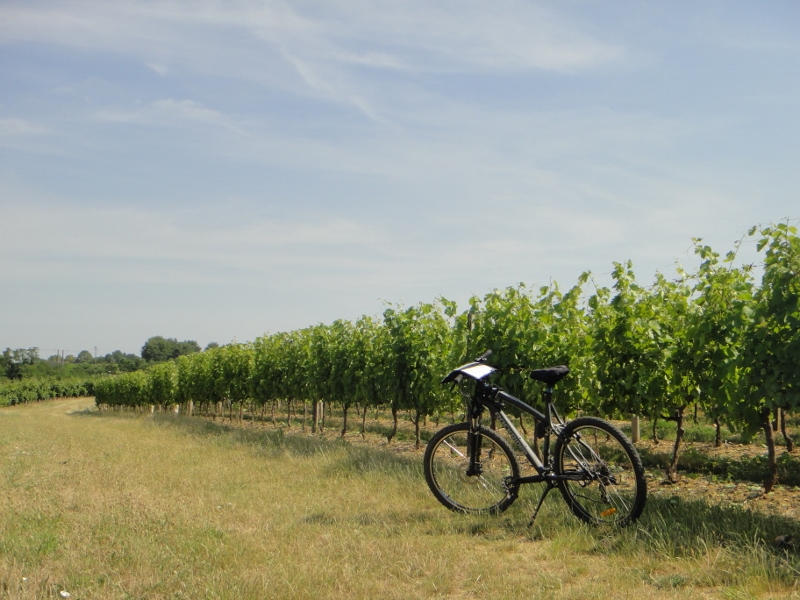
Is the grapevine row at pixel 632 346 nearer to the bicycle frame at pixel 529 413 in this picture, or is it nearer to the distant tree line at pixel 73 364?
the bicycle frame at pixel 529 413

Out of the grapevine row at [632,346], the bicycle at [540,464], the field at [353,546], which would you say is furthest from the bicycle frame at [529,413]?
the grapevine row at [632,346]

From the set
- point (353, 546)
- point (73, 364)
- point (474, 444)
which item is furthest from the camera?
point (73, 364)

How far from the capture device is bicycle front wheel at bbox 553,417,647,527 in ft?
15.5

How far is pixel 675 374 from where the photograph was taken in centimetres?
784

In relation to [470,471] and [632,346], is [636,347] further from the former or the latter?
[470,471]

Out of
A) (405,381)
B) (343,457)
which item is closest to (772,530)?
(343,457)

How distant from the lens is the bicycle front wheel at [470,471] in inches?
218

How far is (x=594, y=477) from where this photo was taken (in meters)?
4.84

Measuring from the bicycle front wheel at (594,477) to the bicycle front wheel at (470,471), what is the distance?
46 cm

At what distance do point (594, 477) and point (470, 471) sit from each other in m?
1.21

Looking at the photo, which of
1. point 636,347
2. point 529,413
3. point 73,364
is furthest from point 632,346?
A: point 73,364

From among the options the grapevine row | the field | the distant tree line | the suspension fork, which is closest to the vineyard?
the grapevine row

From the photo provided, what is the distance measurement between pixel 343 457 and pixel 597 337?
11.5 ft

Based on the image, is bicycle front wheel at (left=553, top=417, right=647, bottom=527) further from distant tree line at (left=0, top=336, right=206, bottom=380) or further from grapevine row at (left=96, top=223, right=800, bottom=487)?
distant tree line at (left=0, top=336, right=206, bottom=380)
